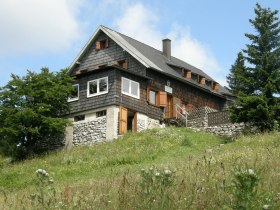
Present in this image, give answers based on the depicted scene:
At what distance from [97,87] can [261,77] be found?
11993 millimetres

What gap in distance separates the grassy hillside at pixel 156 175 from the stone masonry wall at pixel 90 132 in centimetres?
346

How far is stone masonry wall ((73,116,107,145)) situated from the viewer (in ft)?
128

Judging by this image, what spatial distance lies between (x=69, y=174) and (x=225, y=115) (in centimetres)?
1601

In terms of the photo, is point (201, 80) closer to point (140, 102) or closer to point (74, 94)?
point (140, 102)

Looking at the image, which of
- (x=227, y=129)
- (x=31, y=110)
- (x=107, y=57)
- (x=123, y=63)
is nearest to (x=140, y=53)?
(x=123, y=63)

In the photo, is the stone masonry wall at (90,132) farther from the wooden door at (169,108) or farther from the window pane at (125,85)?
the wooden door at (169,108)

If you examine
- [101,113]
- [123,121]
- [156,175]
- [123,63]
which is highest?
[123,63]

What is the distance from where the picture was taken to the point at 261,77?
1371 inches

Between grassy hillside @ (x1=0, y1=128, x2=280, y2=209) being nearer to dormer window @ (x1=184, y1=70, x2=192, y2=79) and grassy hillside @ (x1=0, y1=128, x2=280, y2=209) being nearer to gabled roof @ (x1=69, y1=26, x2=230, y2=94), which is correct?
gabled roof @ (x1=69, y1=26, x2=230, y2=94)

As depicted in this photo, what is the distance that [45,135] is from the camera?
130ft

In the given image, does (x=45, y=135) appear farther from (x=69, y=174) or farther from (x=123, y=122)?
(x=69, y=174)

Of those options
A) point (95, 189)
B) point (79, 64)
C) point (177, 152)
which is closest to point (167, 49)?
point (79, 64)

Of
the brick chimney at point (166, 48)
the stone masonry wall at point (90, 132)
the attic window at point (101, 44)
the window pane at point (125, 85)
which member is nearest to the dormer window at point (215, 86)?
the brick chimney at point (166, 48)

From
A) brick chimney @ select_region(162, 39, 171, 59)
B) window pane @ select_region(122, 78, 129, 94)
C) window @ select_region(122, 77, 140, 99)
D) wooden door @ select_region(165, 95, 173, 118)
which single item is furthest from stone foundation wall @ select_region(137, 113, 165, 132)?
brick chimney @ select_region(162, 39, 171, 59)
